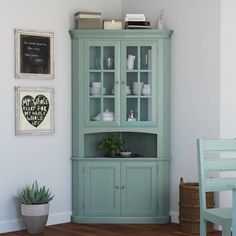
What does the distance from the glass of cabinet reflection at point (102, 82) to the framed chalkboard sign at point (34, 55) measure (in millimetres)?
426

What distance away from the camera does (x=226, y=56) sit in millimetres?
5184

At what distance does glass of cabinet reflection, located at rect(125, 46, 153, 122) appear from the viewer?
5593mm

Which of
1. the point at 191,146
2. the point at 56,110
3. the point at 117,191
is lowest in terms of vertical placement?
the point at 117,191

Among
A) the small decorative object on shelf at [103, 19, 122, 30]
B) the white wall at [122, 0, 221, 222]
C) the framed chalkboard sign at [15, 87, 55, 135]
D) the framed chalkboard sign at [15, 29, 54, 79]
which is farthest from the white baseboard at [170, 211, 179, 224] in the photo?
the small decorative object on shelf at [103, 19, 122, 30]

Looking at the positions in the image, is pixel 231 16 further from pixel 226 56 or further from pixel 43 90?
pixel 43 90

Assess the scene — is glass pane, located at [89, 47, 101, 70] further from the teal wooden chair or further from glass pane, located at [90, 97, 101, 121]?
the teal wooden chair

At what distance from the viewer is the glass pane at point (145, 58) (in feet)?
18.4

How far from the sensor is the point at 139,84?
221 inches

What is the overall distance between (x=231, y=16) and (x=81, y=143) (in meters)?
1.94

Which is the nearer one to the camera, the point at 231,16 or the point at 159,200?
the point at 231,16

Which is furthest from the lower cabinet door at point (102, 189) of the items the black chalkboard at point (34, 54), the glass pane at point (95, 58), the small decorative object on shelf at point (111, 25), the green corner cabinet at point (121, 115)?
the small decorative object on shelf at point (111, 25)

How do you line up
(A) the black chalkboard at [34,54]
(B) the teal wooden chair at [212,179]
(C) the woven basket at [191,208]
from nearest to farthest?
→ (B) the teal wooden chair at [212,179]
(C) the woven basket at [191,208]
(A) the black chalkboard at [34,54]

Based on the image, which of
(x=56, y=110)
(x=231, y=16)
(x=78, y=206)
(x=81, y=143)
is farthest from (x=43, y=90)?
(x=231, y=16)

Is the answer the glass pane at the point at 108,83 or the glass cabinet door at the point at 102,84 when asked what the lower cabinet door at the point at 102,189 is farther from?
the glass pane at the point at 108,83
